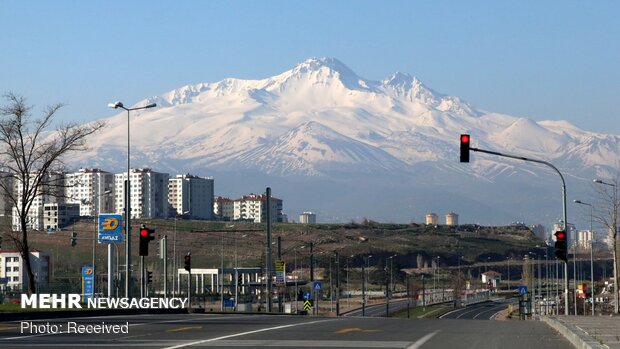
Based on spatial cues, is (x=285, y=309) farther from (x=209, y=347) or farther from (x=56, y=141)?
(x=209, y=347)

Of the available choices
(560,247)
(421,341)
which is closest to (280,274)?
(560,247)

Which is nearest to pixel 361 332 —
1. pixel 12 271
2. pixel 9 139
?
pixel 9 139

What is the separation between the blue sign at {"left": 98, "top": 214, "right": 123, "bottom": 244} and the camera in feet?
199

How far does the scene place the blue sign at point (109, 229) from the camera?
60.8m

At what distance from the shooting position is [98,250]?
554ft

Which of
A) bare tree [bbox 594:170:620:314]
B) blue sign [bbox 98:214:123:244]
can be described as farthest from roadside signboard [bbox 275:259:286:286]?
blue sign [bbox 98:214:123:244]

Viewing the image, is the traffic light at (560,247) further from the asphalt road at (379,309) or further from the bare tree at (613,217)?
the asphalt road at (379,309)

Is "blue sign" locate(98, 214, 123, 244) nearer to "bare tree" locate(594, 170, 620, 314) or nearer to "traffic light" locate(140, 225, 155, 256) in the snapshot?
"traffic light" locate(140, 225, 155, 256)

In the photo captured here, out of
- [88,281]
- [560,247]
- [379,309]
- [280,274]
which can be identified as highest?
[560,247]

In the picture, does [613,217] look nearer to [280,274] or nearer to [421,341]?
[280,274]

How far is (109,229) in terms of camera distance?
201 ft

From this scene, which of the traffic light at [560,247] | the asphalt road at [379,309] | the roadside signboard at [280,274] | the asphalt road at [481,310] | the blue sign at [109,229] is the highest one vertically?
the blue sign at [109,229]

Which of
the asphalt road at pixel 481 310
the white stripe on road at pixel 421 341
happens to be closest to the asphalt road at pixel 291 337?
the white stripe on road at pixel 421 341

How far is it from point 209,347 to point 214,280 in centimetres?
13294
